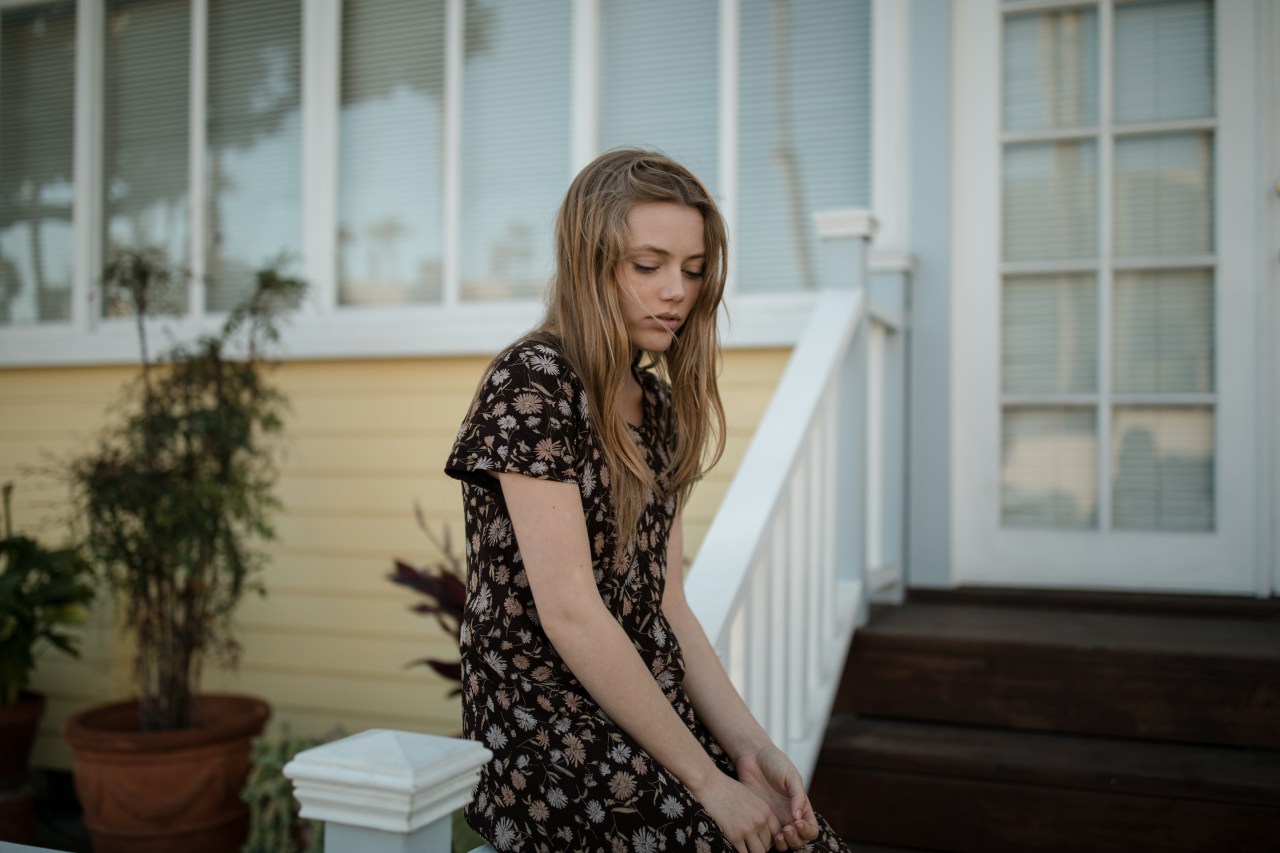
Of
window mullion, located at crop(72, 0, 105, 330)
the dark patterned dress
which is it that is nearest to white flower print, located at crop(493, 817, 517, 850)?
the dark patterned dress

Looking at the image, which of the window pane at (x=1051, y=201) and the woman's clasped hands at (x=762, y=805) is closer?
the woman's clasped hands at (x=762, y=805)

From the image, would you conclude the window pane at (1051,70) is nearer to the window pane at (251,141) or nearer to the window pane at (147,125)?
the window pane at (251,141)

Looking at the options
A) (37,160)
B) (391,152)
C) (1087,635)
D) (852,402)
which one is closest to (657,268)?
(852,402)

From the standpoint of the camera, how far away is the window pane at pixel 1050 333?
320 centimetres

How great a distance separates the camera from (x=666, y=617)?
5.15ft

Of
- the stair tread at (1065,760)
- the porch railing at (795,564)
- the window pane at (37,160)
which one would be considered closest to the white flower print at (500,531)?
the porch railing at (795,564)

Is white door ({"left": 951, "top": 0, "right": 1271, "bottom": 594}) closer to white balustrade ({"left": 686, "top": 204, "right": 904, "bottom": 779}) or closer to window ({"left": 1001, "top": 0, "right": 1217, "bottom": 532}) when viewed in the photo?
window ({"left": 1001, "top": 0, "right": 1217, "bottom": 532})

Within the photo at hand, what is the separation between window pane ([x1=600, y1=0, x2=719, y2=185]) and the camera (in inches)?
142

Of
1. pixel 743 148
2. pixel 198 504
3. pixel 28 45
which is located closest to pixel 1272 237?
pixel 743 148

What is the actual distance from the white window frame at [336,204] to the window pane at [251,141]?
66mm

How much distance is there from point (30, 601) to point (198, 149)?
188cm

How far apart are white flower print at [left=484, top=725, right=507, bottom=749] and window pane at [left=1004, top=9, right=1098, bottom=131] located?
106 inches

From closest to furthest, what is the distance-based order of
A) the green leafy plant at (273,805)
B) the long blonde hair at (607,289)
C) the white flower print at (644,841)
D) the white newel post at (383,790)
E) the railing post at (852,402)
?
1. the white newel post at (383,790)
2. the white flower print at (644,841)
3. the long blonde hair at (607,289)
4. the railing post at (852,402)
5. the green leafy plant at (273,805)

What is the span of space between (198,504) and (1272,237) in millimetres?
3281
